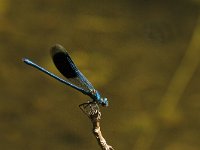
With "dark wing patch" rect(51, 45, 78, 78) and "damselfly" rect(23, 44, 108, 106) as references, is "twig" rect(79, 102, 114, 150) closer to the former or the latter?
"damselfly" rect(23, 44, 108, 106)

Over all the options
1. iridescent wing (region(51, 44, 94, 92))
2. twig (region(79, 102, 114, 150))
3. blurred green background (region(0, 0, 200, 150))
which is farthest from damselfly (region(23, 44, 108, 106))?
blurred green background (region(0, 0, 200, 150))

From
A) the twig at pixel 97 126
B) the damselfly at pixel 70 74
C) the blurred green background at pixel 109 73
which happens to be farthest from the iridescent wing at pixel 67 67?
the blurred green background at pixel 109 73

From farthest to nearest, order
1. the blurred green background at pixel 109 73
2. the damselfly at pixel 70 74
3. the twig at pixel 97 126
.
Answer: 1. the blurred green background at pixel 109 73
2. the damselfly at pixel 70 74
3. the twig at pixel 97 126

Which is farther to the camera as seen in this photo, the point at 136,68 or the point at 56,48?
the point at 136,68

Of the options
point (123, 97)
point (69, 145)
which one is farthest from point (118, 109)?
point (69, 145)

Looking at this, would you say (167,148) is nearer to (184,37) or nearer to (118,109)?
(118,109)

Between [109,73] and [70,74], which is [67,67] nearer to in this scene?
[70,74]

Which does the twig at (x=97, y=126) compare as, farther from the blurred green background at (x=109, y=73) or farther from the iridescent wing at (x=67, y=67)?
the blurred green background at (x=109, y=73)

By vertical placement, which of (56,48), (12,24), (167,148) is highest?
(12,24)
